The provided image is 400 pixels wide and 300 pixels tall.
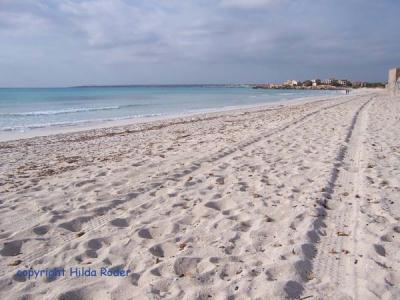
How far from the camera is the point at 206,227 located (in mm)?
3734

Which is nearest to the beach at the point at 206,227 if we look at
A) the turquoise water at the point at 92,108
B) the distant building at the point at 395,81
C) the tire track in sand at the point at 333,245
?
the tire track in sand at the point at 333,245

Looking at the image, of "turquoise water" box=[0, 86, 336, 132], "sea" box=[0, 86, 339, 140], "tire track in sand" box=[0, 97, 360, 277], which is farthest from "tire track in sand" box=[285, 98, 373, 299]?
"turquoise water" box=[0, 86, 336, 132]

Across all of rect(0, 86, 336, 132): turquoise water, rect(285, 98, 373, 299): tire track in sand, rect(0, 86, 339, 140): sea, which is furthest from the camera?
rect(0, 86, 336, 132): turquoise water

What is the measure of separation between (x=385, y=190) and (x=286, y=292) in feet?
9.30

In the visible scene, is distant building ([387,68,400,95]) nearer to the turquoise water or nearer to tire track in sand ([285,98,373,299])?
the turquoise water

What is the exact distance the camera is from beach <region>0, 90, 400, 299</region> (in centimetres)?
271

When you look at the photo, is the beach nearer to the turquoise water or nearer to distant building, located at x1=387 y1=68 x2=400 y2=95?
the turquoise water

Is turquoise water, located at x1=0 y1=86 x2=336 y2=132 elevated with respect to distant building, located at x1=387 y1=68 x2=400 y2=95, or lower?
lower

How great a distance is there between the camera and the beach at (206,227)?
271 centimetres

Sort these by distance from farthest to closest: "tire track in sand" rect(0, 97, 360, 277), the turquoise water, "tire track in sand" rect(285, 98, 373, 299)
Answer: the turquoise water → "tire track in sand" rect(0, 97, 360, 277) → "tire track in sand" rect(285, 98, 373, 299)

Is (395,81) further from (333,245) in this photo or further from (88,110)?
(333,245)

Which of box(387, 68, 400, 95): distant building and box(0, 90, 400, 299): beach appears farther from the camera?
box(387, 68, 400, 95): distant building

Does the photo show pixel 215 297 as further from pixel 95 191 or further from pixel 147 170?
pixel 147 170

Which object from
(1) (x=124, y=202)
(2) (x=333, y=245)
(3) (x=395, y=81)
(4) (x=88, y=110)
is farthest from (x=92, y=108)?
(3) (x=395, y=81)
